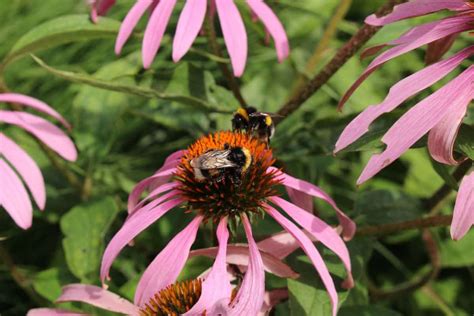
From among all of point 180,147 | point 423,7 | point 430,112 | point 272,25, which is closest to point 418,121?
point 430,112

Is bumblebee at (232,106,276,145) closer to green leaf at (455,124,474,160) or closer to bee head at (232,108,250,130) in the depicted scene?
bee head at (232,108,250,130)

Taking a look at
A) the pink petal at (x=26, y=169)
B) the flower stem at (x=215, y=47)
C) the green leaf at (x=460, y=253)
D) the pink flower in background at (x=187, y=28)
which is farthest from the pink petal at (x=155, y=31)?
the green leaf at (x=460, y=253)

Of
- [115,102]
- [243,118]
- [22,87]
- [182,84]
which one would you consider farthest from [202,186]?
[22,87]

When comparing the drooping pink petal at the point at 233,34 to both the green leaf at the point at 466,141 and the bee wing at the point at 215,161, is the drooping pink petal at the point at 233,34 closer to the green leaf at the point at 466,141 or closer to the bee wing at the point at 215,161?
the bee wing at the point at 215,161

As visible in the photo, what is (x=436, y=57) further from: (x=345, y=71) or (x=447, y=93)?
(x=345, y=71)

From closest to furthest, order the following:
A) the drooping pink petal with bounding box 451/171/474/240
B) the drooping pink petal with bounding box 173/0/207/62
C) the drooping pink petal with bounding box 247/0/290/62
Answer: the drooping pink petal with bounding box 451/171/474/240 → the drooping pink petal with bounding box 173/0/207/62 → the drooping pink petal with bounding box 247/0/290/62

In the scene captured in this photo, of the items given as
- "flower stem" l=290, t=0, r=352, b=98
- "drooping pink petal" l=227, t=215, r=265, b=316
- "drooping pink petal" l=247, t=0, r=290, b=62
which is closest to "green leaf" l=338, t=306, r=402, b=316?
"drooping pink petal" l=227, t=215, r=265, b=316

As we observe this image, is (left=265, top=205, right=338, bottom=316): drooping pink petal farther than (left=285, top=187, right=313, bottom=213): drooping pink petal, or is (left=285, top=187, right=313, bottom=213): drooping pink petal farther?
(left=285, top=187, right=313, bottom=213): drooping pink petal
